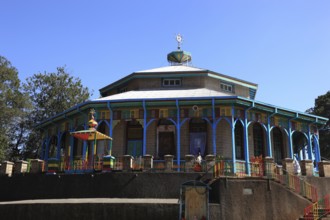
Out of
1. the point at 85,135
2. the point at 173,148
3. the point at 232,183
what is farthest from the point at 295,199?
the point at 85,135

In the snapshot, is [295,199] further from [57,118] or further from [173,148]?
[57,118]

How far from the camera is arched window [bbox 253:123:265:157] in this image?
2267cm

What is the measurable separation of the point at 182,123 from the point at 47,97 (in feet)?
76.7

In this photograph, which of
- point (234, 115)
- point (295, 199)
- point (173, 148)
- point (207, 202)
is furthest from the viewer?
point (173, 148)

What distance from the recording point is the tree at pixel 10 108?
113ft

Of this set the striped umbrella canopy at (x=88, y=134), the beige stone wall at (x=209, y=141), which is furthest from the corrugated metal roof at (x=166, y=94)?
the striped umbrella canopy at (x=88, y=134)

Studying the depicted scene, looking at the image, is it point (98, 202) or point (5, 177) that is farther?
point (5, 177)

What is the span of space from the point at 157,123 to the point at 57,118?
723cm

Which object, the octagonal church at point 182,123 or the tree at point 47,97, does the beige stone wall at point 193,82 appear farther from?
the tree at point 47,97

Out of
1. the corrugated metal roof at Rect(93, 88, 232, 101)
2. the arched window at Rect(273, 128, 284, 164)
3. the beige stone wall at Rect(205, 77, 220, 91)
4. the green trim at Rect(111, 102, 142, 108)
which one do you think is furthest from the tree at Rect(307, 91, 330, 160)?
the green trim at Rect(111, 102, 142, 108)

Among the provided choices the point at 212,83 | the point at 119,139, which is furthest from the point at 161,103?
the point at 212,83

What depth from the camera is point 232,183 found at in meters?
14.5

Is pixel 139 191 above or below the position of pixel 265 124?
below

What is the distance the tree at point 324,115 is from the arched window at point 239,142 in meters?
23.3
